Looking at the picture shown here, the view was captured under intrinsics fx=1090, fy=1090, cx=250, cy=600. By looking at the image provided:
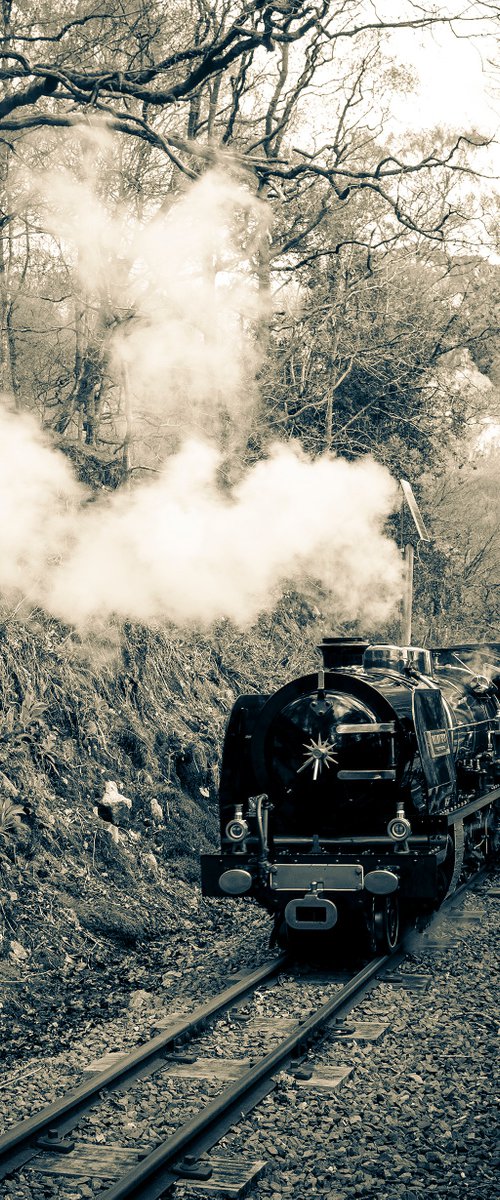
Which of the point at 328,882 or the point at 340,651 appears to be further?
the point at 340,651

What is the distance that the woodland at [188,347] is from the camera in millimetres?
10750

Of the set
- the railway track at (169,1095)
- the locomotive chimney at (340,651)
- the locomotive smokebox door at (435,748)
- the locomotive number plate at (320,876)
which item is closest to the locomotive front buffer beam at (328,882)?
the locomotive number plate at (320,876)

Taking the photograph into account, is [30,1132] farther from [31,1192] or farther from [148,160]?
[148,160]

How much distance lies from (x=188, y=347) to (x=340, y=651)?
913 centimetres

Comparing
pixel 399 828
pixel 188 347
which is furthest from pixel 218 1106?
pixel 188 347

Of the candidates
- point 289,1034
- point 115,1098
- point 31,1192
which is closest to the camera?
point 31,1192

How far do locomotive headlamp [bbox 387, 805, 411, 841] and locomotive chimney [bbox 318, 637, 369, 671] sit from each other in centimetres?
166

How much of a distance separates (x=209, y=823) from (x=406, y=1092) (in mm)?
6341

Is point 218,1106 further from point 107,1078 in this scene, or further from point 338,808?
point 338,808

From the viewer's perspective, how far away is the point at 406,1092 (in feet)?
20.5

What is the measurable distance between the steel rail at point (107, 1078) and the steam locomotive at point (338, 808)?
0.83 meters

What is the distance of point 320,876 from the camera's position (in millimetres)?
8703

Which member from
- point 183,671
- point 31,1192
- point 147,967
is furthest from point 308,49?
point 31,1192

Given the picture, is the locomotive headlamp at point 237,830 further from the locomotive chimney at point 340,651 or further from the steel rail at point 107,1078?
the locomotive chimney at point 340,651
